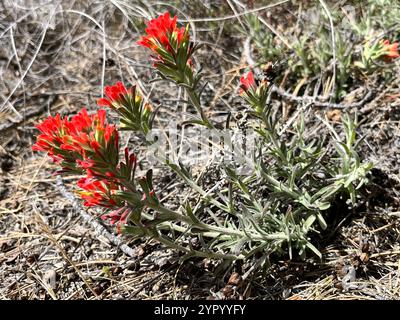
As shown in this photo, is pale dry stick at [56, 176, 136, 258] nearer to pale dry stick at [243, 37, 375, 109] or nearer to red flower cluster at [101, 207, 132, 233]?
red flower cluster at [101, 207, 132, 233]

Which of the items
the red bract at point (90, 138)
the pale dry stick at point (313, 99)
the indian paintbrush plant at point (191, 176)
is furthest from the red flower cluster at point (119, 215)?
the pale dry stick at point (313, 99)

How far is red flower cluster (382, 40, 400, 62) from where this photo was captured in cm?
243

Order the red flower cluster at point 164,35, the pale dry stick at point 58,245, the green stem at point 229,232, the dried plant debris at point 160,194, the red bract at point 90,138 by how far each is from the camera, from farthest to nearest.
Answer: the pale dry stick at point 58,245, the dried plant debris at point 160,194, the green stem at point 229,232, the red flower cluster at point 164,35, the red bract at point 90,138

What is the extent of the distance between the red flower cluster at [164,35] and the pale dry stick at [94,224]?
972 millimetres

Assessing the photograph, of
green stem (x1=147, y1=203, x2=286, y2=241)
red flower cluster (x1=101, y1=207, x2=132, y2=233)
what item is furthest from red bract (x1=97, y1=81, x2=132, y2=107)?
green stem (x1=147, y1=203, x2=286, y2=241)

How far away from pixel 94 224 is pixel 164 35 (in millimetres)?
1094

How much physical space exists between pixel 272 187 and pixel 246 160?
16 centimetres

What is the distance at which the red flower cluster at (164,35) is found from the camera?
5.26 ft

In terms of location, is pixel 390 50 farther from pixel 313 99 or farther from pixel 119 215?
pixel 119 215

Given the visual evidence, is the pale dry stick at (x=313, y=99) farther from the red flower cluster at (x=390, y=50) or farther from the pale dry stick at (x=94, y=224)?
the pale dry stick at (x=94, y=224)

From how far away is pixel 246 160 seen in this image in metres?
1.98

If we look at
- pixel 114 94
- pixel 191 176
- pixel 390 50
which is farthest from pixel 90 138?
pixel 390 50

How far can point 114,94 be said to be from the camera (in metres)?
1.63

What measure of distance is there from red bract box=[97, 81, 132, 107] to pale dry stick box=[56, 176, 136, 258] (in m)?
0.78
